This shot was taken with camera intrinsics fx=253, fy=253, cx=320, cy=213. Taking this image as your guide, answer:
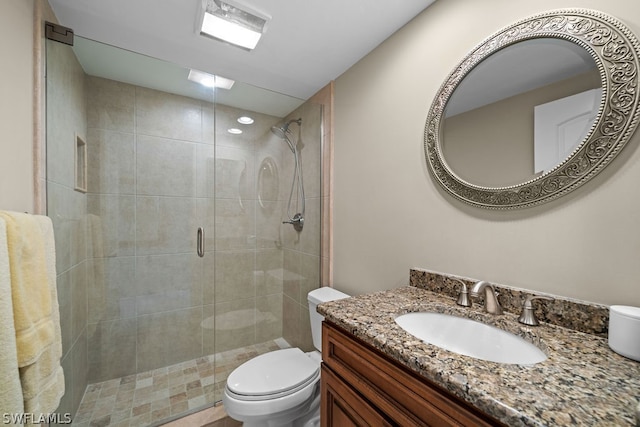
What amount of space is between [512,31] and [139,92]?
7.38 feet

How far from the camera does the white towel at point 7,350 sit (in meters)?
0.70

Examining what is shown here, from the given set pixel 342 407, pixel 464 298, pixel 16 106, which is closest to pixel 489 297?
pixel 464 298

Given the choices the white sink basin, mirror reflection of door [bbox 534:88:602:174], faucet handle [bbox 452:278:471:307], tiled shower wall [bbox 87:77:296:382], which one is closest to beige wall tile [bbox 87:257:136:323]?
tiled shower wall [bbox 87:77:296:382]

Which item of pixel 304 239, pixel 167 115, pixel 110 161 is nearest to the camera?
pixel 110 161

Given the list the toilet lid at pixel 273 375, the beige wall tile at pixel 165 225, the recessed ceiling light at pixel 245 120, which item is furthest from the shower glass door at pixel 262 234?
the toilet lid at pixel 273 375

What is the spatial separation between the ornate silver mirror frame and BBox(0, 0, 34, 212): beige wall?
187cm

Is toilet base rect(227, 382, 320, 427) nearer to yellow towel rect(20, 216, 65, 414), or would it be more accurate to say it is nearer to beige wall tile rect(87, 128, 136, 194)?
yellow towel rect(20, 216, 65, 414)

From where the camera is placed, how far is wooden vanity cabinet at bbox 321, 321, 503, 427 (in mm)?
603

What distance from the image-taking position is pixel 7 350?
2.31 feet

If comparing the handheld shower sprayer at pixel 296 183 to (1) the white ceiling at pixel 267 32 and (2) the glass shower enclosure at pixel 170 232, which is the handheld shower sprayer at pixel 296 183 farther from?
(1) the white ceiling at pixel 267 32

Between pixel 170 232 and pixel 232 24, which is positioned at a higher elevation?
pixel 232 24

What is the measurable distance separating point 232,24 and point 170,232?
1.50 metres

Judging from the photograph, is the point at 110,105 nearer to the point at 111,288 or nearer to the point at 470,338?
the point at 111,288

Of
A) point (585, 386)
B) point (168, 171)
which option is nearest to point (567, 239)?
point (585, 386)
